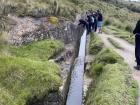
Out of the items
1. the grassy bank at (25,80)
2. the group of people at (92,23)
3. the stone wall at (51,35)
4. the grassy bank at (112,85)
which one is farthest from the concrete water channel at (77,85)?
the group of people at (92,23)

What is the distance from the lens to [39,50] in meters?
26.3

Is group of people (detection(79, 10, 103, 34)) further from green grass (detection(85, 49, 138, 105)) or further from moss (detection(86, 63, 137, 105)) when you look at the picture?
moss (detection(86, 63, 137, 105))

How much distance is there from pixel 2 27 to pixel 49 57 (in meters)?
3.39

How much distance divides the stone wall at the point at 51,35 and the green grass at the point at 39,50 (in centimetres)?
60

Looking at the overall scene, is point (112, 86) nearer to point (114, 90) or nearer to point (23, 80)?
point (114, 90)

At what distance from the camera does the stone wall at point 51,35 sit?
89.9 feet

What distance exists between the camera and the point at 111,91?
46.2 ft

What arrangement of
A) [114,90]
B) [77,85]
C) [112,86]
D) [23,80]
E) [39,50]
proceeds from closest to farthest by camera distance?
[114,90] → [112,86] → [77,85] → [23,80] → [39,50]

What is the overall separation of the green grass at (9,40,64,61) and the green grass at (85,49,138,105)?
544 cm

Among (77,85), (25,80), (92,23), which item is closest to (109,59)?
(77,85)

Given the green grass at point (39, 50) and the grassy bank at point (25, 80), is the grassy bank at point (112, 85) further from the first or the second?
the green grass at point (39, 50)

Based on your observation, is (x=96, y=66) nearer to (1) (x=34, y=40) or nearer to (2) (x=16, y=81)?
(2) (x=16, y=81)

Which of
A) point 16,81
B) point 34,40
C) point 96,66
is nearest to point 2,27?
point 34,40

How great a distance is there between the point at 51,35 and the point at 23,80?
15140mm
